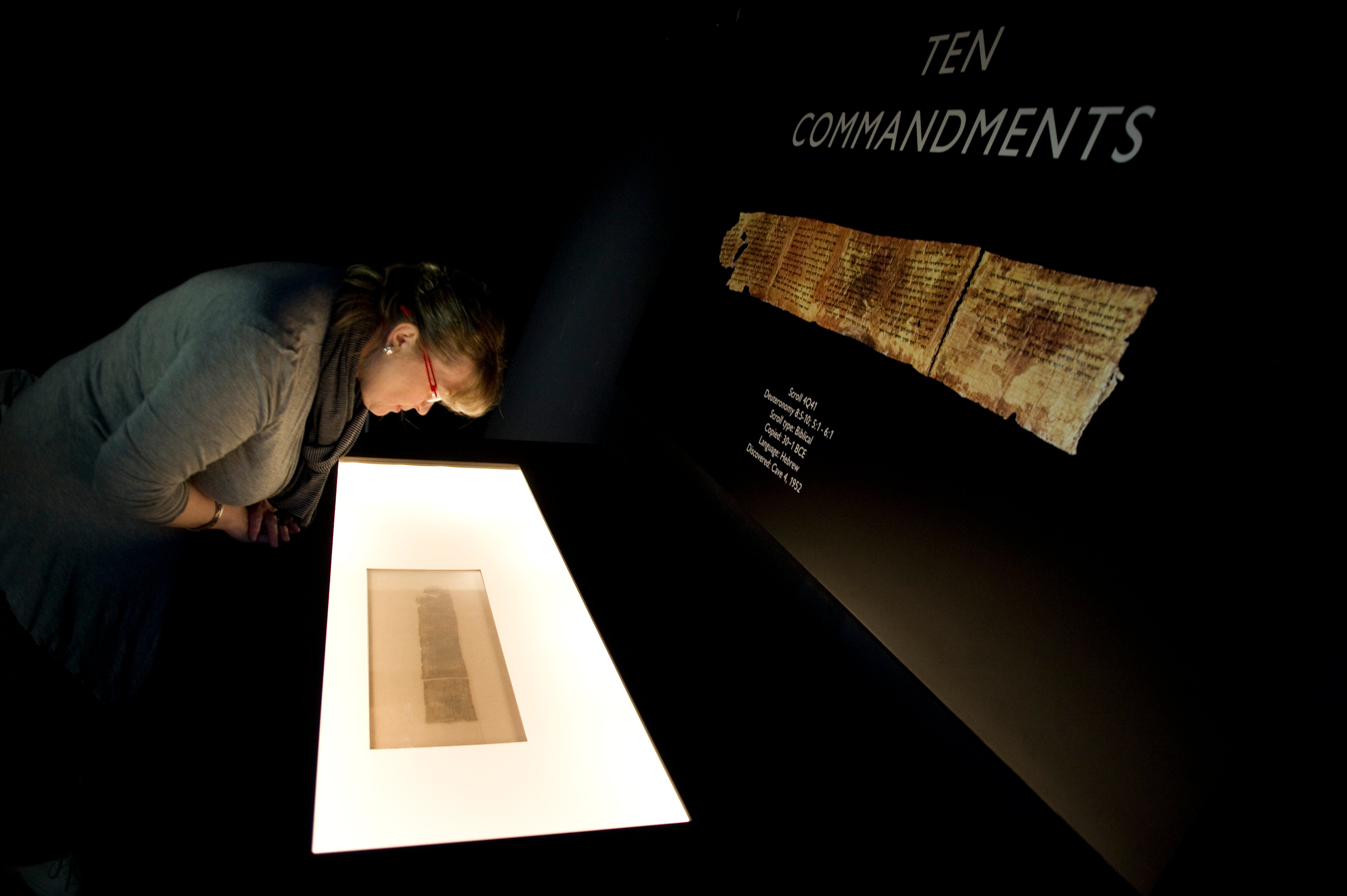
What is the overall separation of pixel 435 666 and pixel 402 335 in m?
0.65

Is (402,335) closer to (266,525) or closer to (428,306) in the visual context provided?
(428,306)

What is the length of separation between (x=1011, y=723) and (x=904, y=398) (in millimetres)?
515

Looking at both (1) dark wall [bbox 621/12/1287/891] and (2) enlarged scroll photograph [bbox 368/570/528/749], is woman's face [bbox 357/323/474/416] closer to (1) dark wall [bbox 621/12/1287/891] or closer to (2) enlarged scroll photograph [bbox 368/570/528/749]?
(2) enlarged scroll photograph [bbox 368/570/528/749]

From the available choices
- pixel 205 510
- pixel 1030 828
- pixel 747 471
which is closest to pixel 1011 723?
pixel 1030 828

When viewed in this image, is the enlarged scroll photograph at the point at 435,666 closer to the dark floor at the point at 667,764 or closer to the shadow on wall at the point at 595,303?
the dark floor at the point at 667,764

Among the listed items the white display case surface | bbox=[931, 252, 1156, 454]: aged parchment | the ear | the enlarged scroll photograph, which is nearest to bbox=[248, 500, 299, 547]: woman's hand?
the white display case surface

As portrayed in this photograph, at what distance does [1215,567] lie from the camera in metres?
0.80

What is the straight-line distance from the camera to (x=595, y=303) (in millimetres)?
2688

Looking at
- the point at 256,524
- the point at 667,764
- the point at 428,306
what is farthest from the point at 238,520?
the point at 667,764

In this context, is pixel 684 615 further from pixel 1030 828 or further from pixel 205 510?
pixel 205 510

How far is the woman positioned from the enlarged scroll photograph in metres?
0.36

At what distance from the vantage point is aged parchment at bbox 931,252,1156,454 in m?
0.92

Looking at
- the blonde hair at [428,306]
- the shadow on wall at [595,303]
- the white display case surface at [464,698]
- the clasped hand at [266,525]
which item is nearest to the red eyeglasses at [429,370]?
the blonde hair at [428,306]

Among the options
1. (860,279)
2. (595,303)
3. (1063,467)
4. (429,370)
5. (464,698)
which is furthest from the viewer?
(595,303)
